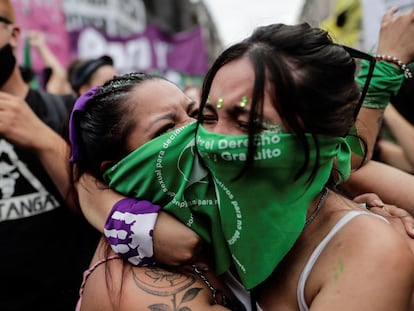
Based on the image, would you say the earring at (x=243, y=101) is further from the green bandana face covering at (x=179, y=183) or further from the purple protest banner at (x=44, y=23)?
the purple protest banner at (x=44, y=23)

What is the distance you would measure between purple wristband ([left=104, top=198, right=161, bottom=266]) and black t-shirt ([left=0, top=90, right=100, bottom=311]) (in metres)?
0.69

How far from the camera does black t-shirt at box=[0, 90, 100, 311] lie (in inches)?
70.9

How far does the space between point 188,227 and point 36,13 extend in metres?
4.43

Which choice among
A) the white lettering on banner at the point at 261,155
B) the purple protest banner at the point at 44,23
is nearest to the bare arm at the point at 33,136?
the white lettering on banner at the point at 261,155

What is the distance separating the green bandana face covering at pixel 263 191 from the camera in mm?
1076

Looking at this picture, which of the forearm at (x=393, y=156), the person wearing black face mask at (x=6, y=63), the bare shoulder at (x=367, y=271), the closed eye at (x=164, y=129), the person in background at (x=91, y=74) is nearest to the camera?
the bare shoulder at (x=367, y=271)

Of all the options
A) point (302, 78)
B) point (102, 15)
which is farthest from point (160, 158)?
point (102, 15)

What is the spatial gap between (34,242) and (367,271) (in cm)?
132

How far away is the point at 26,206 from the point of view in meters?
1.84

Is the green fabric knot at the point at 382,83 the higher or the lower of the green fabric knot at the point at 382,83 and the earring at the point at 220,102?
the lower

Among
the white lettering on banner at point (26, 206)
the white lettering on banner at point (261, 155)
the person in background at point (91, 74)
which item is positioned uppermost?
the white lettering on banner at point (261, 155)

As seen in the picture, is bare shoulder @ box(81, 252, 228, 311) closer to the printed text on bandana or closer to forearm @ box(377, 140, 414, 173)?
the printed text on bandana

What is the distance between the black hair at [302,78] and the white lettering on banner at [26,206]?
1079 mm

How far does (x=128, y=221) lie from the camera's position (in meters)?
1.21
